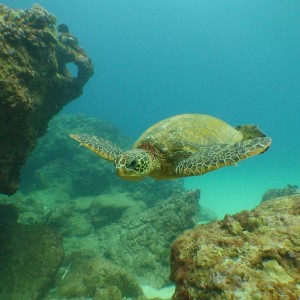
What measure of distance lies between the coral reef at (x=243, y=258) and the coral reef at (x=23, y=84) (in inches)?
207

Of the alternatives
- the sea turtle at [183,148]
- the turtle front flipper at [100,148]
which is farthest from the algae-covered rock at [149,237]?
the turtle front flipper at [100,148]

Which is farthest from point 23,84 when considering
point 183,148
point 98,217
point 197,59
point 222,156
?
point 197,59

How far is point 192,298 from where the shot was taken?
2410 mm

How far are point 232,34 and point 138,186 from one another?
10028cm

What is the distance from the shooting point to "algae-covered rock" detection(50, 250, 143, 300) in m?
7.03

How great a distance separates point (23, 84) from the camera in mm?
6809

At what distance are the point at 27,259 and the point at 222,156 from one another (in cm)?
605

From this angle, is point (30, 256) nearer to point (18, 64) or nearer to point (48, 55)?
point (18, 64)

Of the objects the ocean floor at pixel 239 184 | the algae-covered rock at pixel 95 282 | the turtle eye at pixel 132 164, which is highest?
the ocean floor at pixel 239 184

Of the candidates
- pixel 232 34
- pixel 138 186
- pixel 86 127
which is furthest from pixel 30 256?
pixel 232 34

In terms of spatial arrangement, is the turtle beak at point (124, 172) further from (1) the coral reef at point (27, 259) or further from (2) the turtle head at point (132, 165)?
(1) the coral reef at point (27, 259)

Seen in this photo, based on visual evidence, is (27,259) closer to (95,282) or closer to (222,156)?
(95,282)

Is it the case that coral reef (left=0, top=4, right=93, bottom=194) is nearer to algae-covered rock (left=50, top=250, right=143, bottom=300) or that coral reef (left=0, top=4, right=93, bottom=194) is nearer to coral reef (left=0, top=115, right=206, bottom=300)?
coral reef (left=0, top=115, right=206, bottom=300)

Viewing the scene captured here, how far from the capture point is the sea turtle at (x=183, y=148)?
4664 mm
